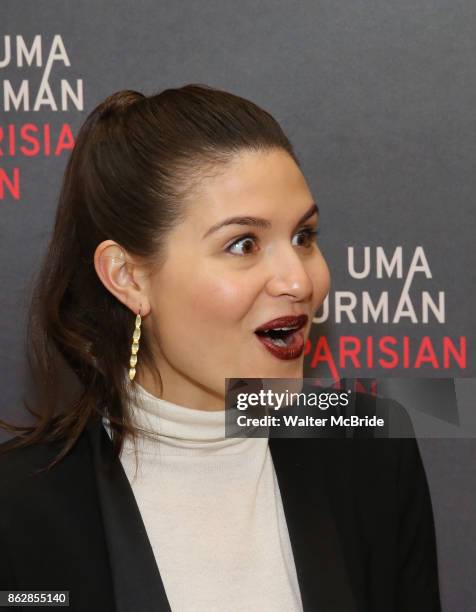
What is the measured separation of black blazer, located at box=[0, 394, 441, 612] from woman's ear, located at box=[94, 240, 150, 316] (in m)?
0.20

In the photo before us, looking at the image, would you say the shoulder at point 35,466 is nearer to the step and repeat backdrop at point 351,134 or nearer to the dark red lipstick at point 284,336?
the dark red lipstick at point 284,336

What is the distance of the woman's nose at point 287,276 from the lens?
3.87ft

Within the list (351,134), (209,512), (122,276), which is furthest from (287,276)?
(351,134)

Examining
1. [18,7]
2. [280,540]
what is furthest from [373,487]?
[18,7]

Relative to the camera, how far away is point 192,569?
117cm

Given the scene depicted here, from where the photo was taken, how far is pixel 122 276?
4.15 ft

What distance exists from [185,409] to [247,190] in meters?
0.33

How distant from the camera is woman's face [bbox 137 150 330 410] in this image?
1.18m

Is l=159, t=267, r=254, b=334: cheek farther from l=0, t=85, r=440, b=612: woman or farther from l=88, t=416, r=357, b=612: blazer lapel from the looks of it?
l=88, t=416, r=357, b=612: blazer lapel

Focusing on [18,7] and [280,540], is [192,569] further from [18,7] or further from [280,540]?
[18,7]

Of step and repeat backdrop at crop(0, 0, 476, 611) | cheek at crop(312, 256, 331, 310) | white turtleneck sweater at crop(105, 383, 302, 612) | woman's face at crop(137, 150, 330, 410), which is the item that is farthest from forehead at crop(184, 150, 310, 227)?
step and repeat backdrop at crop(0, 0, 476, 611)

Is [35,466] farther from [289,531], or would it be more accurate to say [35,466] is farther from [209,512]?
[289,531]

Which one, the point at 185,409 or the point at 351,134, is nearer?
the point at 185,409

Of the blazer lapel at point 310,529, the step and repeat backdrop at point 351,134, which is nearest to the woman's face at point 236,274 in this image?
the blazer lapel at point 310,529
